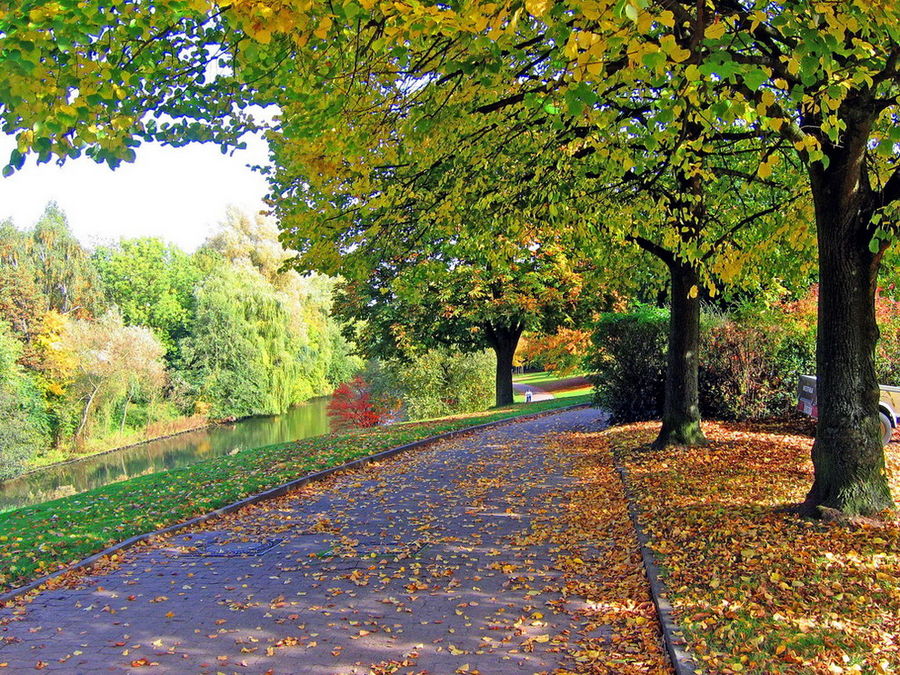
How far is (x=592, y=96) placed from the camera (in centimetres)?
371

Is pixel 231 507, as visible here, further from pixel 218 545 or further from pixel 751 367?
pixel 751 367

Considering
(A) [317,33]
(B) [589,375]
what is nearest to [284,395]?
(B) [589,375]

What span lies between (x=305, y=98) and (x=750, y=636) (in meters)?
5.37

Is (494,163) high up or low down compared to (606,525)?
up

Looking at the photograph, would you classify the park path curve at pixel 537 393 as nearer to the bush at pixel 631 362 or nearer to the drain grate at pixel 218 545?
the bush at pixel 631 362

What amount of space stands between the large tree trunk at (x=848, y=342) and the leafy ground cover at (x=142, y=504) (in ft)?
23.8

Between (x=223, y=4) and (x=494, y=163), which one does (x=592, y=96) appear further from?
(x=494, y=163)

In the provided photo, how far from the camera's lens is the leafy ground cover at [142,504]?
667 cm

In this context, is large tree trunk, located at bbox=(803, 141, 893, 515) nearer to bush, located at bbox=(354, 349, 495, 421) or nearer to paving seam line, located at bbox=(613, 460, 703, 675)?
paving seam line, located at bbox=(613, 460, 703, 675)

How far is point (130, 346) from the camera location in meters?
35.8

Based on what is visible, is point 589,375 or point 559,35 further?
point 589,375

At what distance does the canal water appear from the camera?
24.0 metres

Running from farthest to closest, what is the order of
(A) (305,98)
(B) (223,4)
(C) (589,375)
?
(C) (589,375) < (A) (305,98) < (B) (223,4)

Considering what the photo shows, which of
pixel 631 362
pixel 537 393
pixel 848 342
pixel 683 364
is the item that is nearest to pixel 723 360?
pixel 631 362
